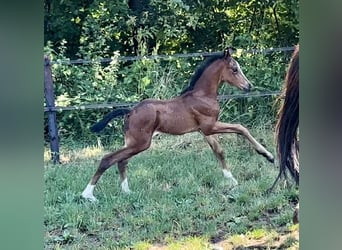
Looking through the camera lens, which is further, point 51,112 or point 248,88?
→ point 248,88

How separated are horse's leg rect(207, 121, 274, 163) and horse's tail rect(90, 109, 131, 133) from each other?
0.45m

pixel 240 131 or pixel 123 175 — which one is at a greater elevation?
pixel 240 131

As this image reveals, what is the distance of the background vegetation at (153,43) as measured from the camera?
275cm

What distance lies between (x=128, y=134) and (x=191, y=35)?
589 millimetres

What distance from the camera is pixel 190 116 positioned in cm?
284

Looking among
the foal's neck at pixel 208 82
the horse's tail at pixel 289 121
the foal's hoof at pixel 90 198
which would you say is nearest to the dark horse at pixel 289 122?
the horse's tail at pixel 289 121

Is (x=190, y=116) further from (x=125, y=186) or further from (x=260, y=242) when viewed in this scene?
(x=260, y=242)

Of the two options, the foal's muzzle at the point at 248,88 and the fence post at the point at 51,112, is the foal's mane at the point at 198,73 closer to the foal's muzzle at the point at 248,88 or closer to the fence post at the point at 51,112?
the foal's muzzle at the point at 248,88

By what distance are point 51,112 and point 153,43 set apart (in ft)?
1.98

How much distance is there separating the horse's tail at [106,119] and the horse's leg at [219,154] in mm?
436

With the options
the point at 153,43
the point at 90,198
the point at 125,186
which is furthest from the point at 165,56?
the point at 90,198
